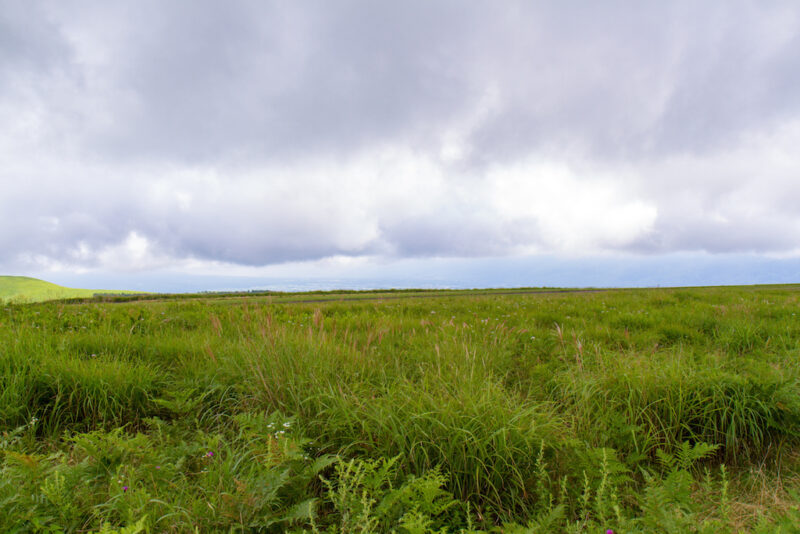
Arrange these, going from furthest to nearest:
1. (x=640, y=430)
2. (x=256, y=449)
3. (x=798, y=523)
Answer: (x=640, y=430), (x=256, y=449), (x=798, y=523)

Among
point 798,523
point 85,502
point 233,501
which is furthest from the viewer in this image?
point 85,502

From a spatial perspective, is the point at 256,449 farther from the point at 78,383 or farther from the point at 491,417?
the point at 78,383

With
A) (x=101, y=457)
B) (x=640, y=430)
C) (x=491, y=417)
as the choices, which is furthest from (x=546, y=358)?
(x=101, y=457)

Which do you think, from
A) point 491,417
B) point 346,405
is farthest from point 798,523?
point 346,405

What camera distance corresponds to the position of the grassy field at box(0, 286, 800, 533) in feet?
5.92

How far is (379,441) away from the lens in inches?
94.5

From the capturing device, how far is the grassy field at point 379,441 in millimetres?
1806

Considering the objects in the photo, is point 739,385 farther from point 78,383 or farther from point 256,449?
point 78,383

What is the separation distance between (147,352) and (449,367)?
3.74 m

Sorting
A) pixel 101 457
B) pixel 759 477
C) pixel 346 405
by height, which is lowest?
pixel 759 477

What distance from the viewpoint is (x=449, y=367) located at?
145 inches

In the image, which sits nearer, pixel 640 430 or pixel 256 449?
pixel 256 449

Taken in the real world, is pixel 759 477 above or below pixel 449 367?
below

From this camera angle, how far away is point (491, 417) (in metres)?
2.45
